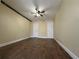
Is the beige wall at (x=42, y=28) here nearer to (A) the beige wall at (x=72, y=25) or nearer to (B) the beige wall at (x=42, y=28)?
(B) the beige wall at (x=42, y=28)

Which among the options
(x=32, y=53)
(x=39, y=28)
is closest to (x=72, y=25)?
(x=32, y=53)

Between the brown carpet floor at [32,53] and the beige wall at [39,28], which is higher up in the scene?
the beige wall at [39,28]

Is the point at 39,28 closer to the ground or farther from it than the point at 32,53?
farther from it

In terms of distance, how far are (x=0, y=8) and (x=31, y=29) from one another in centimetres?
570

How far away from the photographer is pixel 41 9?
574cm

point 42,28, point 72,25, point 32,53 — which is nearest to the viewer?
point 72,25

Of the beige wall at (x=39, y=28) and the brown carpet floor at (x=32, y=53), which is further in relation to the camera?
the beige wall at (x=39, y=28)

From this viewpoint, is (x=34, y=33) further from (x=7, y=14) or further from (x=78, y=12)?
(x=78, y=12)

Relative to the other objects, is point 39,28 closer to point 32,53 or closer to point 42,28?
point 42,28

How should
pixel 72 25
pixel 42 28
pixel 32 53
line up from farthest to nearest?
pixel 42 28
pixel 32 53
pixel 72 25

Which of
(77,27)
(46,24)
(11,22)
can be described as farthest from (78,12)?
(46,24)

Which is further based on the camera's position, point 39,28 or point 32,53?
point 39,28

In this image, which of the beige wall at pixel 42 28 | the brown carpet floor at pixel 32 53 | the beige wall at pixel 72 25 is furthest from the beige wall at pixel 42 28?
the beige wall at pixel 72 25

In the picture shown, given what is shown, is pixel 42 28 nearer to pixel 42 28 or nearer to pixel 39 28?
pixel 42 28
